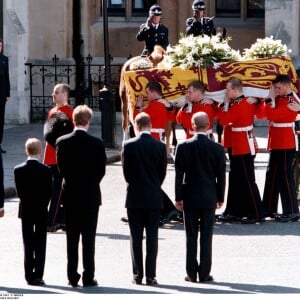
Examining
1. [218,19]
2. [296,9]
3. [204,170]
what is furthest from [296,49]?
[204,170]

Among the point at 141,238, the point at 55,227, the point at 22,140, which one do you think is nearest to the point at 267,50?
the point at 55,227

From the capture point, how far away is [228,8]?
28.8 m

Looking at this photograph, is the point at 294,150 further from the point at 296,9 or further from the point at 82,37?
the point at 82,37

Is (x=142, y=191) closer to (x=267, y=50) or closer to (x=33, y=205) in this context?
(x=33, y=205)

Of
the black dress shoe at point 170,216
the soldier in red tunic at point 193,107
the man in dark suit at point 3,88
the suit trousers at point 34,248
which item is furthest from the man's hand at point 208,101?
the man in dark suit at point 3,88

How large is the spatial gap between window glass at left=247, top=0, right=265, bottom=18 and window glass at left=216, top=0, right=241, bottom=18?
0.22 meters

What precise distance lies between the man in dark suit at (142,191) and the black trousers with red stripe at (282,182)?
12.2ft

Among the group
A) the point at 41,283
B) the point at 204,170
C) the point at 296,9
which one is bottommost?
the point at 41,283

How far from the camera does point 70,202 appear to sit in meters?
12.8

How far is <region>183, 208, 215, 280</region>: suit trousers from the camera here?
1292cm

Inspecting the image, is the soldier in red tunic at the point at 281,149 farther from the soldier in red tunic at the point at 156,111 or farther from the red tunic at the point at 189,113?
the soldier in red tunic at the point at 156,111

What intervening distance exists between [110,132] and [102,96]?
0.65 meters

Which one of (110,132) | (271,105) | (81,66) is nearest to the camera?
(271,105)

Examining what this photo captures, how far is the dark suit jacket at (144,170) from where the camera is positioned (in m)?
12.9
